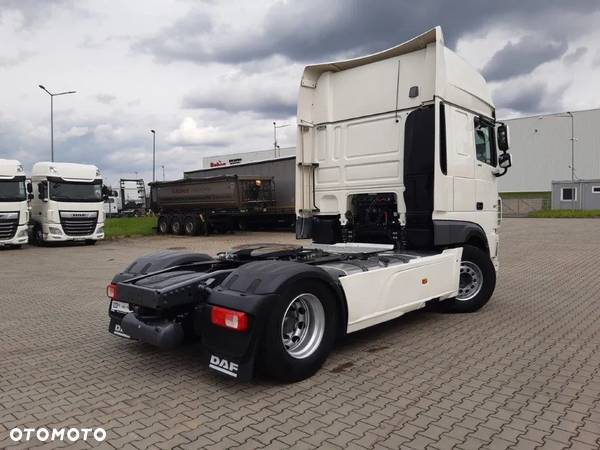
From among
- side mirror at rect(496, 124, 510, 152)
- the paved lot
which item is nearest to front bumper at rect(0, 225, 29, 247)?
the paved lot

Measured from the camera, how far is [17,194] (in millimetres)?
18203

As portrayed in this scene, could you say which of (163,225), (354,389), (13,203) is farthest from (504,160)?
(163,225)

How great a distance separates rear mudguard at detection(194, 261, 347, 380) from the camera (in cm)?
385

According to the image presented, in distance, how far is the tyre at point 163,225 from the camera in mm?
27250

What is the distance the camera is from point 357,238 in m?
7.25

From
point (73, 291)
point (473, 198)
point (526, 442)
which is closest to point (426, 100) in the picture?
point (473, 198)

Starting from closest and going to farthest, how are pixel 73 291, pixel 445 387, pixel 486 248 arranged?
pixel 445 387 → pixel 486 248 → pixel 73 291

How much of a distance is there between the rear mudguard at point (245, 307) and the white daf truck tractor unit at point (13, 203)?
660 inches

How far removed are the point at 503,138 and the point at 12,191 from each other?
672 inches

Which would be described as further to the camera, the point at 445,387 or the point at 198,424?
the point at 445,387

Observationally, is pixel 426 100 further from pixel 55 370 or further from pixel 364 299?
pixel 55 370

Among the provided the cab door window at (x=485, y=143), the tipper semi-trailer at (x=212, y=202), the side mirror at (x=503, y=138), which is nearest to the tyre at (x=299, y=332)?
the cab door window at (x=485, y=143)

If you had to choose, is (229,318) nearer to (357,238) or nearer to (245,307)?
(245,307)

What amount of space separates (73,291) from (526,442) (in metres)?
8.02
